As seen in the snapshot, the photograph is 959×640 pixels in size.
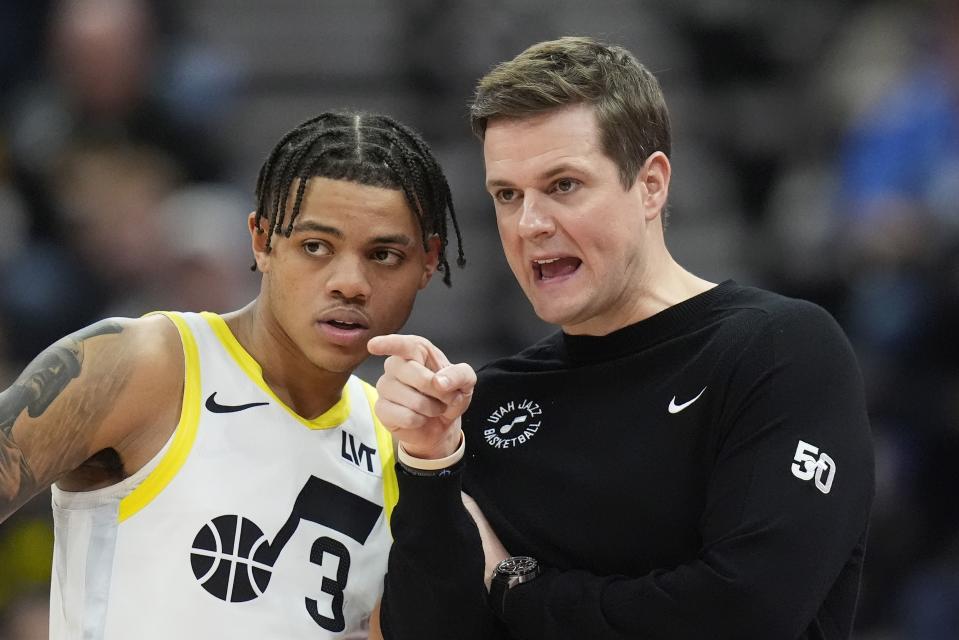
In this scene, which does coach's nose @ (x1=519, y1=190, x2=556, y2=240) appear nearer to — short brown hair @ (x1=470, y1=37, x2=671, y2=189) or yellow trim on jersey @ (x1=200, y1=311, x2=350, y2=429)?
short brown hair @ (x1=470, y1=37, x2=671, y2=189)

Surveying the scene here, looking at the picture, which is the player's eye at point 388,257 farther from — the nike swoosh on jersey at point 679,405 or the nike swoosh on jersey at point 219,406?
the nike swoosh on jersey at point 679,405

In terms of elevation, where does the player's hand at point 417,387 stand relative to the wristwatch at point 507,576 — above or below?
above

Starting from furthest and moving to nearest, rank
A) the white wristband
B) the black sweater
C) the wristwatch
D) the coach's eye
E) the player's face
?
the player's face → the coach's eye → the wristwatch → the white wristband → the black sweater

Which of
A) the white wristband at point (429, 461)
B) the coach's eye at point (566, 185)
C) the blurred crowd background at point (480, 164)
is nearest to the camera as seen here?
the white wristband at point (429, 461)

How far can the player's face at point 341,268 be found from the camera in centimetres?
347

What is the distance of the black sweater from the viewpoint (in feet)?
9.73

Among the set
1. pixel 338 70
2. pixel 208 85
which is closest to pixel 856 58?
pixel 338 70

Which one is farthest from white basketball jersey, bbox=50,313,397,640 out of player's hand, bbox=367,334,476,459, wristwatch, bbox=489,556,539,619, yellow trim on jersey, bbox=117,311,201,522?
player's hand, bbox=367,334,476,459

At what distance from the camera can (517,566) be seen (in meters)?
3.29

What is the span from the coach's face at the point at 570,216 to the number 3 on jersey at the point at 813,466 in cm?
65

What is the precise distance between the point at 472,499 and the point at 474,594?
1.20ft

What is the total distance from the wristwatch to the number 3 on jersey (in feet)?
2.32

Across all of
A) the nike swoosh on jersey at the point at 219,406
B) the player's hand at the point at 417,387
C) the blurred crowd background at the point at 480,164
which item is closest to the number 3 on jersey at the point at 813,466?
the player's hand at the point at 417,387

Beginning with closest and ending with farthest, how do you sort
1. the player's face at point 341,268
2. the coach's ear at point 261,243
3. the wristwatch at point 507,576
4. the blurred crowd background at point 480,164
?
1. the wristwatch at point 507,576
2. the player's face at point 341,268
3. the coach's ear at point 261,243
4. the blurred crowd background at point 480,164
